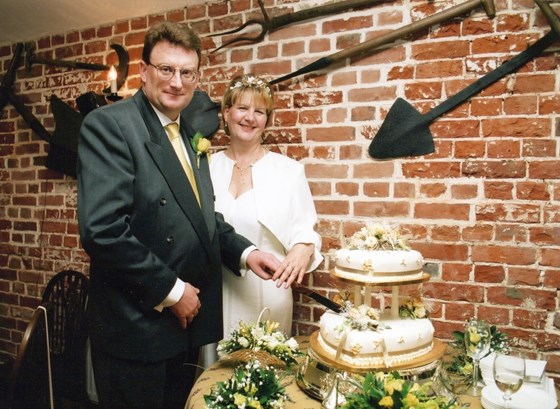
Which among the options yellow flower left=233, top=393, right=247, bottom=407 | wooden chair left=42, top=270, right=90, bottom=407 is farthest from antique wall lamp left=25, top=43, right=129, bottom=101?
yellow flower left=233, top=393, right=247, bottom=407

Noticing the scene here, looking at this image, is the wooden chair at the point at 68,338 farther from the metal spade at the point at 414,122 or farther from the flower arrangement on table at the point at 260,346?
the metal spade at the point at 414,122

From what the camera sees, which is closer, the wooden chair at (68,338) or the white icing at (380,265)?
the white icing at (380,265)

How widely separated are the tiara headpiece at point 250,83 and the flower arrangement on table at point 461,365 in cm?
127

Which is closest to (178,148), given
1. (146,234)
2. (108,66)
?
(146,234)

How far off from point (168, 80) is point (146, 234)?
0.53m

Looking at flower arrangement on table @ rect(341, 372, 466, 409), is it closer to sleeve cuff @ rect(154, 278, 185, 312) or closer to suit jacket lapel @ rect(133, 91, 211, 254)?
sleeve cuff @ rect(154, 278, 185, 312)

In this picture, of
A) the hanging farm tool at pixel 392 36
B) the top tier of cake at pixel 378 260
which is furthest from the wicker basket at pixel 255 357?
the hanging farm tool at pixel 392 36

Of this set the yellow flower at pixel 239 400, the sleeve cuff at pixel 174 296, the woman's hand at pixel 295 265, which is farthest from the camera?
the woman's hand at pixel 295 265

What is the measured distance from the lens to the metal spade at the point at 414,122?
179 cm

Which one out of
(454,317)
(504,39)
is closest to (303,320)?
(454,317)

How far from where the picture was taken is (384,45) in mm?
2000

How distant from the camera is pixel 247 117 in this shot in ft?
6.55

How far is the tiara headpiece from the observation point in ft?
6.61

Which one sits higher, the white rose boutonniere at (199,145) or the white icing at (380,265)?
the white rose boutonniere at (199,145)
